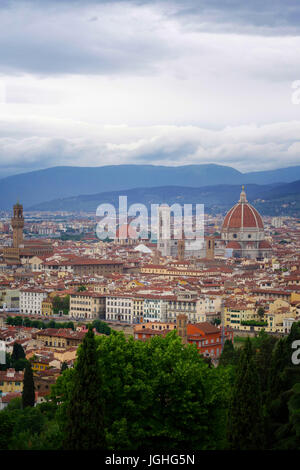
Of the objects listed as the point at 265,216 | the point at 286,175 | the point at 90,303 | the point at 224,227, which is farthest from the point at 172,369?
the point at 286,175

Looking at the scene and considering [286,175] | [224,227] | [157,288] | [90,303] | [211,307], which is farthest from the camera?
[286,175]

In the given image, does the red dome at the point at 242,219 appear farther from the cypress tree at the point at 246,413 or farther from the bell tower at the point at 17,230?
the cypress tree at the point at 246,413

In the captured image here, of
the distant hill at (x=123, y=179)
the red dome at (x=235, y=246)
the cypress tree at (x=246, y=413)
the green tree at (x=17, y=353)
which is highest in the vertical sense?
the distant hill at (x=123, y=179)

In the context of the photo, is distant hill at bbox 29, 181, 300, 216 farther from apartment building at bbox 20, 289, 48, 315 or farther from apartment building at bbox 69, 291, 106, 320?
apartment building at bbox 69, 291, 106, 320

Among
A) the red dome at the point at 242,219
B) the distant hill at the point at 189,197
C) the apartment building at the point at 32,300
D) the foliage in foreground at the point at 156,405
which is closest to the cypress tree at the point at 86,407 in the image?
the foliage in foreground at the point at 156,405

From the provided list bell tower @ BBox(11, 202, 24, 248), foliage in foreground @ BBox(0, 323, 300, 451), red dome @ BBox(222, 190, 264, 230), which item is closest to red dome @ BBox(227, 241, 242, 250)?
red dome @ BBox(222, 190, 264, 230)

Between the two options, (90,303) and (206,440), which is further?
(90,303)
